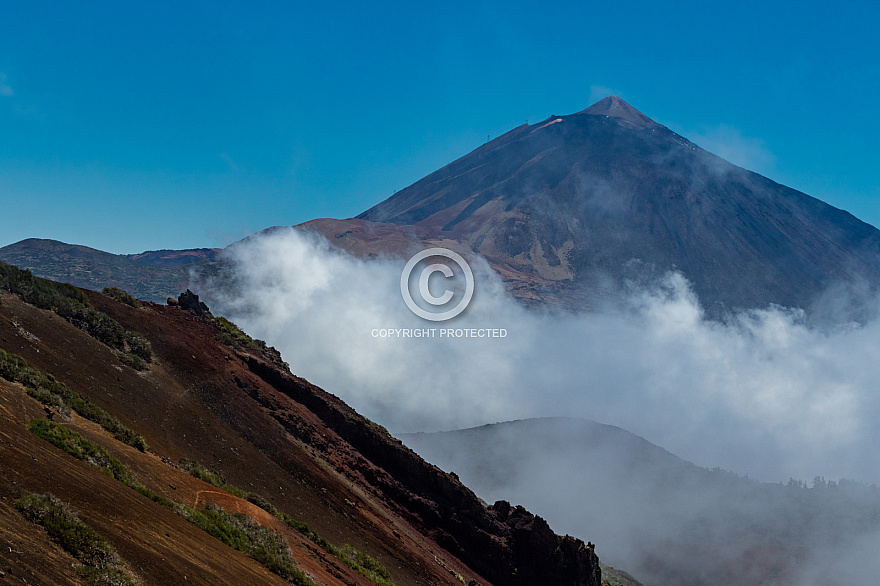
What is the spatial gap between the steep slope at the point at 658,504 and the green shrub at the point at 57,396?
72.1m

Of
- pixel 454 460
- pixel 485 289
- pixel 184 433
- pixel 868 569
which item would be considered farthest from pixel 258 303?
pixel 184 433

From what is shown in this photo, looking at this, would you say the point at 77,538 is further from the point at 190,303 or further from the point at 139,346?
the point at 190,303

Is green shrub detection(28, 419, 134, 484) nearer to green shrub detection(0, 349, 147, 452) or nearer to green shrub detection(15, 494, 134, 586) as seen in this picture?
green shrub detection(0, 349, 147, 452)

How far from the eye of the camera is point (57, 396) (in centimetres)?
1412

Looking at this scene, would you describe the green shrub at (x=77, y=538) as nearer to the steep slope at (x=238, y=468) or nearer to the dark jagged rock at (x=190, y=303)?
the steep slope at (x=238, y=468)

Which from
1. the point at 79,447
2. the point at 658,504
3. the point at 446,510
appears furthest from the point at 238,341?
the point at 658,504

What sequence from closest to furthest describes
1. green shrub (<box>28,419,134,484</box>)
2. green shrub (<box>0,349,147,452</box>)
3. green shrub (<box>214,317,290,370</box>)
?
1. green shrub (<box>28,419,134,484</box>)
2. green shrub (<box>0,349,147,452</box>)
3. green shrub (<box>214,317,290,370</box>)

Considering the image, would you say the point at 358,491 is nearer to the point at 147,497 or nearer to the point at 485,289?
the point at 147,497

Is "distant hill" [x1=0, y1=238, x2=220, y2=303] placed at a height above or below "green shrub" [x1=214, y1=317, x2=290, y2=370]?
above

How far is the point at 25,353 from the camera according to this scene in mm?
16922

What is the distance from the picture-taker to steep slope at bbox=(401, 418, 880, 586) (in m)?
79.9

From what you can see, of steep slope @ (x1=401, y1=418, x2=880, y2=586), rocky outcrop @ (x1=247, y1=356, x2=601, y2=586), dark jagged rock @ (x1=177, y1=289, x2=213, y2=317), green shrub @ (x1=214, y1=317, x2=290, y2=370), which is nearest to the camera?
rocky outcrop @ (x1=247, y1=356, x2=601, y2=586)

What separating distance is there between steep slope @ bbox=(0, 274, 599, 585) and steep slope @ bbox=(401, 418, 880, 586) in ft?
185

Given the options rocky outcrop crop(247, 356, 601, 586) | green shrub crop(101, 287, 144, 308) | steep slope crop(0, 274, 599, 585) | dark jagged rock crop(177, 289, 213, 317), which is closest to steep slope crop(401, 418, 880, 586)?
rocky outcrop crop(247, 356, 601, 586)
